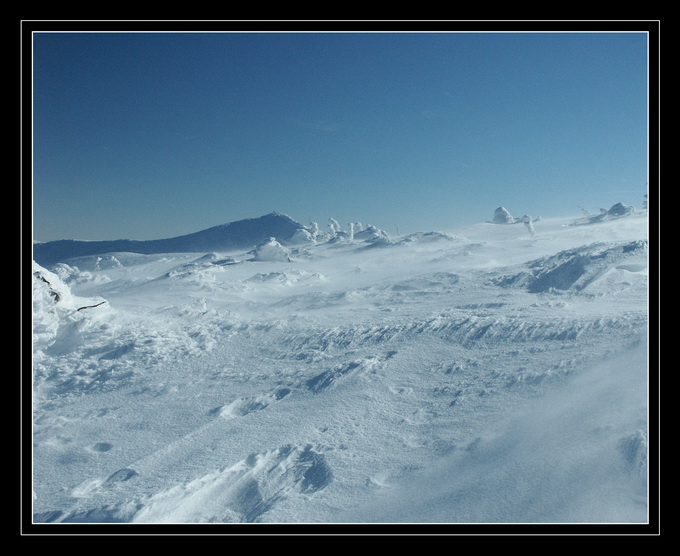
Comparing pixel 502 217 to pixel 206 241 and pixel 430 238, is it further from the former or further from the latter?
pixel 206 241

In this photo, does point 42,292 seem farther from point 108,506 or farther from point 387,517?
point 387,517

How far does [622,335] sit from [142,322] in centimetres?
761

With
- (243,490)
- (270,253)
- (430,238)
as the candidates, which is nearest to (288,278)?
(270,253)

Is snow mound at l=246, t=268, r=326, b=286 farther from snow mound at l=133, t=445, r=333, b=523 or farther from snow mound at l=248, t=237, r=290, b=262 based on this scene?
snow mound at l=133, t=445, r=333, b=523

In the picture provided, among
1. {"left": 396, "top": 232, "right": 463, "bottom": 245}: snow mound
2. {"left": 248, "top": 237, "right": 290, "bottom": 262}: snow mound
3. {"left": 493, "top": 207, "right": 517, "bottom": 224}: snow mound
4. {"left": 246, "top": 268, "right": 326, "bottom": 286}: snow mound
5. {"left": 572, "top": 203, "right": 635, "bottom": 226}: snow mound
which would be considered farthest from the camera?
{"left": 493, "top": 207, "right": 517, "bottom": 224}: snow mound

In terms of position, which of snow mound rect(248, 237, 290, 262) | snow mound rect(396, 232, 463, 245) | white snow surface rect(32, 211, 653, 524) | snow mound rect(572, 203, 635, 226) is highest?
snow mound rect(572, 203, 635, 226)

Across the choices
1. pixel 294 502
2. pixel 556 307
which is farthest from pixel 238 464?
pixel 556 307

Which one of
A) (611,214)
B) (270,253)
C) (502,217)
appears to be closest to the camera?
(270,253)

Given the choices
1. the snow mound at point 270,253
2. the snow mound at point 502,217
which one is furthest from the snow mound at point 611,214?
the snow mound at point 270,253

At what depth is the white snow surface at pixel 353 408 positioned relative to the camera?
10.8 ft

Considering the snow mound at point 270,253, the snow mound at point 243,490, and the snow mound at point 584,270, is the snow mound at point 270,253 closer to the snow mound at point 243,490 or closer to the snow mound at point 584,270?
the snow mound at point 584,270

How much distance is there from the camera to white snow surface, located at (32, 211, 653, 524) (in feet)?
10.8

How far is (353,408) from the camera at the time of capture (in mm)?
4680

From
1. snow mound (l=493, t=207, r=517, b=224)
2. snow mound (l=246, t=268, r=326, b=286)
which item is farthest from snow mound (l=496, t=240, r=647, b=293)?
snow mound (l=493, t=207, r=517, b=224)
